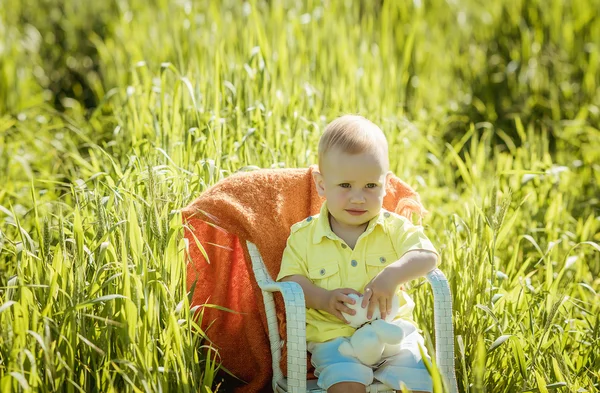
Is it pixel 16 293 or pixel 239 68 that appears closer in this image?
pixel 16 293

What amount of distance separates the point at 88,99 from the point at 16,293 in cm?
422

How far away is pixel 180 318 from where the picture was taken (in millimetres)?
2637

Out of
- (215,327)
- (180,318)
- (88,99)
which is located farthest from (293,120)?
(88,99)

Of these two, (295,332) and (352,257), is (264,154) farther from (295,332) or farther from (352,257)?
(295,332)

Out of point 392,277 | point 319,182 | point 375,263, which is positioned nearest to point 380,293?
point 392,277

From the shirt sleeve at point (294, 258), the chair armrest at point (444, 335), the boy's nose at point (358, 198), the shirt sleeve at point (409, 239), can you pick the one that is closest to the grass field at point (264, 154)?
the chair armrest at point (444, 335)

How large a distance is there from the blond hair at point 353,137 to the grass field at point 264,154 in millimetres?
509

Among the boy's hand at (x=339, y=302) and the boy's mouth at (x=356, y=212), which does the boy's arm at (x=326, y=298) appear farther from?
the boy's mouth at (x=356, y=212)

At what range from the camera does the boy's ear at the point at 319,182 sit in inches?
112

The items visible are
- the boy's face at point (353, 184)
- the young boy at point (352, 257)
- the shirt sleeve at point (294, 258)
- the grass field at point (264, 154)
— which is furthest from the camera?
the shirt sleeve at point (294, 258)

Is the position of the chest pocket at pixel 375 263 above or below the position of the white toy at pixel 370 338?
above

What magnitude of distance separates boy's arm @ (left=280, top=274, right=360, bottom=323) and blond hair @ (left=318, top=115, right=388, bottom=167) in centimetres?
46

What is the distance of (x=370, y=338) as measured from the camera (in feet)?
8.36

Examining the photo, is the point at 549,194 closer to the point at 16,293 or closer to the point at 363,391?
the point at 363,391
